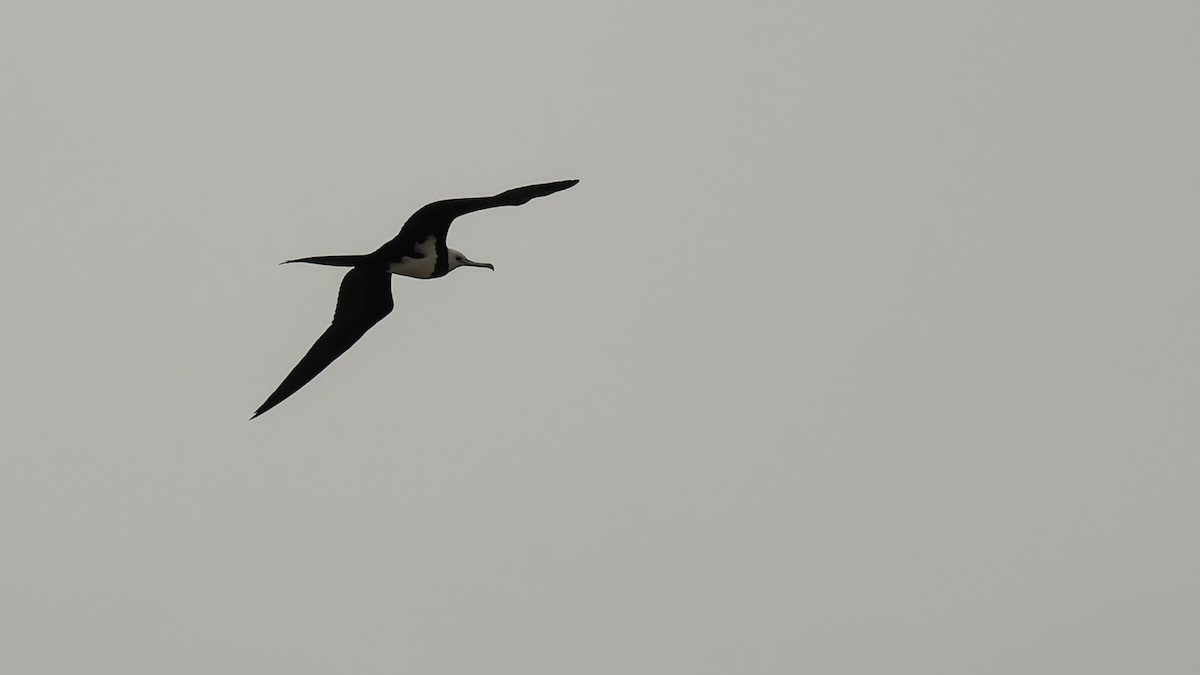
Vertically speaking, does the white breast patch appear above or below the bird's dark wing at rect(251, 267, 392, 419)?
above

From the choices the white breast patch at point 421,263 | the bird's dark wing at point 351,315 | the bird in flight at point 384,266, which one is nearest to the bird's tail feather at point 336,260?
the bird in flight at point 384,266

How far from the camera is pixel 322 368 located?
2069cm

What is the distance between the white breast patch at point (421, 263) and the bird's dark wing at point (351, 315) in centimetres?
61

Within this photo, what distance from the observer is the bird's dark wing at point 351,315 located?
2062cm

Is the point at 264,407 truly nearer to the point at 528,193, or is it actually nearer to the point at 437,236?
the point at 437,236

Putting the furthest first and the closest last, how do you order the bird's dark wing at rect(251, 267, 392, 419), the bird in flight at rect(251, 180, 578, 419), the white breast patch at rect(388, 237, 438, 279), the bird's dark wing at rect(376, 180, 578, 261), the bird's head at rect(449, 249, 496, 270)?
the bird's dark wing at rect(251, 267, 392, 419) → the bird's head at rect(449, 249, 496, 270) → the white breast patch at rect(388, 237, 438, 279) → the bird in flight at rect(251, 180, 578, 419) → the bird's dark wing at rect(376, 180, 578, 261)

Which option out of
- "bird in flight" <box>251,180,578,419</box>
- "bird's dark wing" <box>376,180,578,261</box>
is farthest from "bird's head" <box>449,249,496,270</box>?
"bird's dark wing" <box>376,180,578,261</box>

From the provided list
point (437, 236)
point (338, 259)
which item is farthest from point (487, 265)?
point (338, 259)

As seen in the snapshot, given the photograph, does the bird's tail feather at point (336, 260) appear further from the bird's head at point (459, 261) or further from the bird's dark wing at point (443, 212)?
the bird's head at point (459, 261)

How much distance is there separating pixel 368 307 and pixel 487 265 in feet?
5.63

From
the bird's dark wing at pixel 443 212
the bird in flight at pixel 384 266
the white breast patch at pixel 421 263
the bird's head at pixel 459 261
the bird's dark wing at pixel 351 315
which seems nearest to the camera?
the bird's dark wing at pixel 443 212

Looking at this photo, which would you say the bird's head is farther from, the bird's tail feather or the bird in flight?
the bird's tail feather

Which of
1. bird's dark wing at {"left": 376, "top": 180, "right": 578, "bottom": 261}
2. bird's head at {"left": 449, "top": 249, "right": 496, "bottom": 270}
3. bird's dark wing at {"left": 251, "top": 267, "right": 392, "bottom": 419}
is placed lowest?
bird's dark wing at {"left": 251, "top": 267, "right": 392, "bottom": 419}

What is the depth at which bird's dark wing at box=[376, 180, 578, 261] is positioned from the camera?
1767cm
